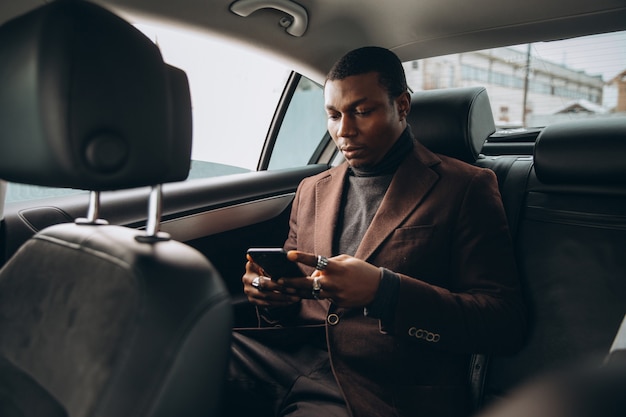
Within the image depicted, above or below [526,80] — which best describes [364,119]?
below

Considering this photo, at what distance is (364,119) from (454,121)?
315 millimetres

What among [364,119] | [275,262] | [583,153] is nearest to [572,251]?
[583,153]

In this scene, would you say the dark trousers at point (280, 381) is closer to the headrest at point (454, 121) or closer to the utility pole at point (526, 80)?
the headrest at point (454, 121)

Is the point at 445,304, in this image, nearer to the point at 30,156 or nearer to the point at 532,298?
the point at 532,298

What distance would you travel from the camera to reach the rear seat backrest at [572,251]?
4.28 feet

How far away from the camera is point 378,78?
154 cm

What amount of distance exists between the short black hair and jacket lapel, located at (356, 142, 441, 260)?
9.1 inches

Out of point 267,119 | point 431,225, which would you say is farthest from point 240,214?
point 431,225

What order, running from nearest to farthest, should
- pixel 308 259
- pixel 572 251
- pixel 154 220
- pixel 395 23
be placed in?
1. pixel 154 220
2. pixel 308 259
3. pixel 572 251
4. pixel 395 23

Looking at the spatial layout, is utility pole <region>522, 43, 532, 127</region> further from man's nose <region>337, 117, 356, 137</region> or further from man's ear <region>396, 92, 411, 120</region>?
man's nose <region>337, 117, 356, 137</region>

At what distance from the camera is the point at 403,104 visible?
5.27 ft

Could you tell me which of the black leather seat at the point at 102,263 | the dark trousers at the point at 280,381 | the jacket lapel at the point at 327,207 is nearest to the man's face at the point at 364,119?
the jacket lapel at the point at 327,207

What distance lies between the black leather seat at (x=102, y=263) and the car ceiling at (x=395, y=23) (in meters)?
0.80

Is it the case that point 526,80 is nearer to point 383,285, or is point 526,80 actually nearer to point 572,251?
point 572,251
